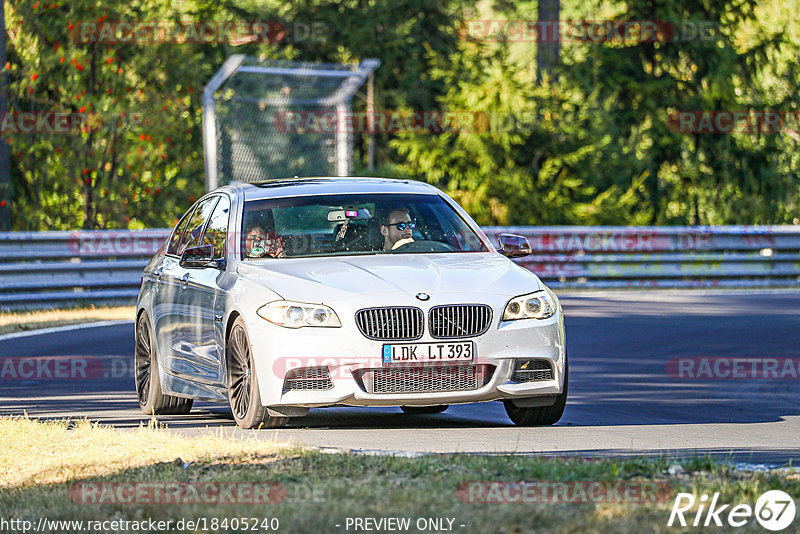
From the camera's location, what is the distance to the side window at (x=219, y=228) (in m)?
11.2

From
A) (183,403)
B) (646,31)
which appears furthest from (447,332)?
A: (646,31)

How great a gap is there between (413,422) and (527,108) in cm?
2365

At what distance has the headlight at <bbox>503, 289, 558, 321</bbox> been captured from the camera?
9.96 meters

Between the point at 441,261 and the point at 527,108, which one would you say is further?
the point at 527,108

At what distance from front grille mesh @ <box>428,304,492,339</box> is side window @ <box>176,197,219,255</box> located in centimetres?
278

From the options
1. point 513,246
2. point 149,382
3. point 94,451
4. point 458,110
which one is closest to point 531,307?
point 513,246

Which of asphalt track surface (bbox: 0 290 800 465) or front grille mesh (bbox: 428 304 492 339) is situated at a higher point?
front grille mesh (bbox: 428 304 492 339)

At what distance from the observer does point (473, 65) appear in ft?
120

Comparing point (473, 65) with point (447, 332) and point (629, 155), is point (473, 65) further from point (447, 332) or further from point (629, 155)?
point (447, 332)

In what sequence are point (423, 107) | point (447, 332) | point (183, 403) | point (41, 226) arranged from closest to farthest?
point (447, 332), point (183, 403), point (41, 226), point (423, 107)

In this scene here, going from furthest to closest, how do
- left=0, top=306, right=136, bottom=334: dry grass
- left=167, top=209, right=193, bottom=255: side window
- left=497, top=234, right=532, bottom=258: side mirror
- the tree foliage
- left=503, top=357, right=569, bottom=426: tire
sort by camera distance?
the tree foliage, left=0, top=306, right=136, bottom=334: dry grass, left=167, top=209, right=193, bottom=255: side window, left=497, top=234, right=532, bottom=258: side mirror, left=503, top=357, right=569, bottom=426: tire

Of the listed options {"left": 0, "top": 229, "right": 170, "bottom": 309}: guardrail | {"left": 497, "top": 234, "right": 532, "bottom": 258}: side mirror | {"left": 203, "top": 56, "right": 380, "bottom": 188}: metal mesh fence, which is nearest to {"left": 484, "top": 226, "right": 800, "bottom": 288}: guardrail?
{"left": 203, "top": 56, "right": 380, "bottom": 188}: metal mesh fence

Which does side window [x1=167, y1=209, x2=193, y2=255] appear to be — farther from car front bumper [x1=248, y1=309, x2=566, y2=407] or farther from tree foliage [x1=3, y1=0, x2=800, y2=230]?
tree foliage [x1=3, y1=0, x2=800, y2=230]

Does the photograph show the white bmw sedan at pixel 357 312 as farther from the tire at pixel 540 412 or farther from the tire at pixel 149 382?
the tire at pixel 149 382
